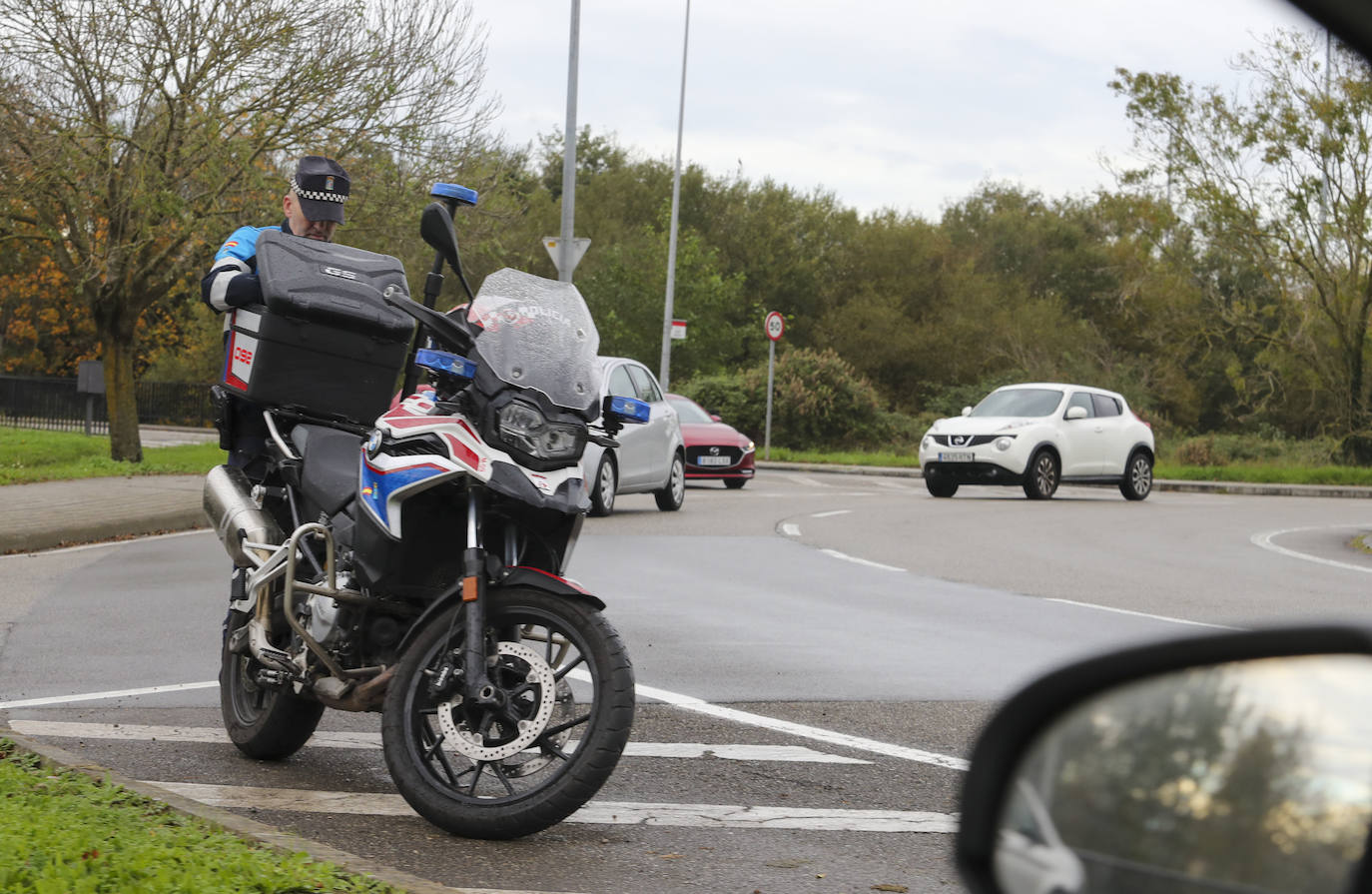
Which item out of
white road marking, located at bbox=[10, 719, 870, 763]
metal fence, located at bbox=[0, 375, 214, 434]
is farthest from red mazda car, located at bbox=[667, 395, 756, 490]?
metal fence, located at bbox=[0, 375, 214, 434]

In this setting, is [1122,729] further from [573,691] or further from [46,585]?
[46,585]

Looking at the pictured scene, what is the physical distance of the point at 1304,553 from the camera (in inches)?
651

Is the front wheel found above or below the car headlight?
below

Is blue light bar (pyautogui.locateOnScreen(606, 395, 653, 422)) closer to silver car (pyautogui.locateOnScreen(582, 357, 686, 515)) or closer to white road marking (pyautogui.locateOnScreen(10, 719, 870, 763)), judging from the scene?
white road marking (pyautogui.locateOnScreen(10, 719, 870, 763))

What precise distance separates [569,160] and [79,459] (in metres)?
9.24

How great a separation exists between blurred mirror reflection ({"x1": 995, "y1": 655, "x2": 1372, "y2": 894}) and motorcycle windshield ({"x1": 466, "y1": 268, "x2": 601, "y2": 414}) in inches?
140

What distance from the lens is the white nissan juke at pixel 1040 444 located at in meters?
23.4

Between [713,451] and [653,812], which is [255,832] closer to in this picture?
[653,812]

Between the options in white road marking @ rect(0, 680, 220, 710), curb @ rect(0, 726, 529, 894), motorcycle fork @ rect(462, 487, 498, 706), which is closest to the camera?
curb @ rect(0, 726, 529, 894)

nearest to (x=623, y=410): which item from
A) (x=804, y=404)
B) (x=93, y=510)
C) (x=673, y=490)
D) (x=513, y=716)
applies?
(x=513, y=716)

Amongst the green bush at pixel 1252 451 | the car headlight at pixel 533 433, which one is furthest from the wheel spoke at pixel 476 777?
the green bush at pixel 1252 451

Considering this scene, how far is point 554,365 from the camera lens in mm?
4953

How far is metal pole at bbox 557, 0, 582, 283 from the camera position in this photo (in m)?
25.8

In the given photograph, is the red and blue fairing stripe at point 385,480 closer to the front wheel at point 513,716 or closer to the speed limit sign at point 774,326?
the front wheel at point 513,716
